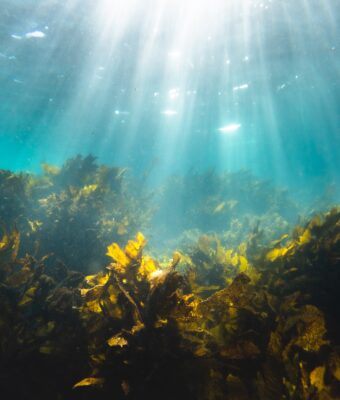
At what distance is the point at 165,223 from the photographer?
48.3 feet

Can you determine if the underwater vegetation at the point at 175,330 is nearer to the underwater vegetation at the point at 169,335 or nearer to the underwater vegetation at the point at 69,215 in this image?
the underwater vegetation at the point at 169,335

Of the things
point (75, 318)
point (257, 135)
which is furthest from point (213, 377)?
point (257, 135)

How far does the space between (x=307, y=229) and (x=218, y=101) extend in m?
21.5

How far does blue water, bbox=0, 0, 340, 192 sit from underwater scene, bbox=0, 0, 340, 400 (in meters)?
0.10

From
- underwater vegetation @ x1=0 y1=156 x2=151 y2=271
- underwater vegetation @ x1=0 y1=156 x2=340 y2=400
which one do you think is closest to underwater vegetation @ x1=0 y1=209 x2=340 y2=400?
underwater vegetation @ x1=0 y1=156 x2=340 y2=400

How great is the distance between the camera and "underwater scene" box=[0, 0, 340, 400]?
1.92 m

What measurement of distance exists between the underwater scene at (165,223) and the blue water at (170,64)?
101 millimetres

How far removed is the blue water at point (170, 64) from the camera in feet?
38.1

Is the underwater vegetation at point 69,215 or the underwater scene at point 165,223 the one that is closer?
the underwater scene at point 165,223

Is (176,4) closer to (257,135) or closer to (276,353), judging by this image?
(276,353)

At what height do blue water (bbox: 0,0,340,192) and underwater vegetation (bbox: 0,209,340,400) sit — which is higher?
blue water (bbox: 0,0,340,192)

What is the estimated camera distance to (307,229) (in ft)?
12.0

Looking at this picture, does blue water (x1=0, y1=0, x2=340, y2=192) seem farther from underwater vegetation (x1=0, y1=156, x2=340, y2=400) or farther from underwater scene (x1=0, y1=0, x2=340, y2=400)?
underwater vegetation (x1=0, y1=156, x2=340, y2=400)

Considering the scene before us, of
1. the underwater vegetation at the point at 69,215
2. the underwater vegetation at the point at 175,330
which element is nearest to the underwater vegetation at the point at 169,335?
the underwater vegetation at the point at 175,330
